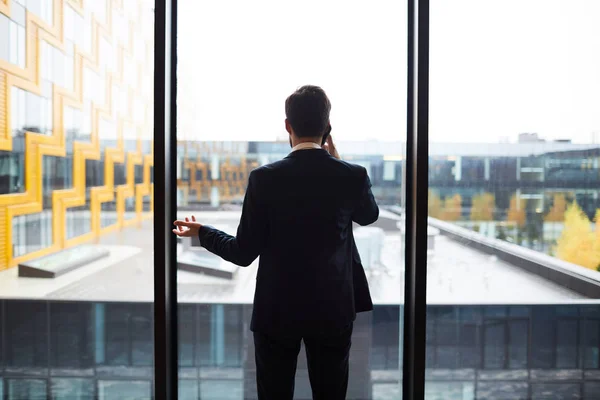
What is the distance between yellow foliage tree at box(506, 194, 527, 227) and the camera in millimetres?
1535

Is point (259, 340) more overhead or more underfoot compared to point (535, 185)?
more underfoot

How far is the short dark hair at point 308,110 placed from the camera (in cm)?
112

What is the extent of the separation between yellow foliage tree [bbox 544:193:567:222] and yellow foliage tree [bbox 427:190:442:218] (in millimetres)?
395

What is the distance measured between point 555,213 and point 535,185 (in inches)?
5.0

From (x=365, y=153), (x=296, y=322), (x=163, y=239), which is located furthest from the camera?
(x=365, y=153)

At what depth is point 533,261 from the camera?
1538 mm

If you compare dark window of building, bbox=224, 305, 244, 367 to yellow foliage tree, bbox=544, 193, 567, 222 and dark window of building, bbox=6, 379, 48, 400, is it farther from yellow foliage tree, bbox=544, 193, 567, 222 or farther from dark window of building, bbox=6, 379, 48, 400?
yellow foliage tree, bbox=544, 193, 567, 222

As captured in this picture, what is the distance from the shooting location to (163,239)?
143 cm

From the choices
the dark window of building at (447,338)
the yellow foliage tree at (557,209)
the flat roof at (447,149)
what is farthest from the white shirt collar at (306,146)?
the yellow foliage tree at (557,209)

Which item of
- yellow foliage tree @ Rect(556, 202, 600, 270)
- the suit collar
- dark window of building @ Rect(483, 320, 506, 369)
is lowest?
dark window of building @ Rect(483, 320, 506, 369)

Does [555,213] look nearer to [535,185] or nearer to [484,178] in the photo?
[535,185]

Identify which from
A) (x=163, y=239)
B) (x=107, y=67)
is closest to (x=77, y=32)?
(x=107, y=67)

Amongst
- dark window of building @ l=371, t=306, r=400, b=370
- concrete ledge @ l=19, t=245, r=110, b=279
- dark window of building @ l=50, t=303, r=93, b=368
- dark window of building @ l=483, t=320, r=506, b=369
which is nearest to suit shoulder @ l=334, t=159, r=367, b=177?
dark window of building @ l=371, t=306, r=400, b=370

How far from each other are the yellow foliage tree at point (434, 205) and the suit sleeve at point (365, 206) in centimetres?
40
